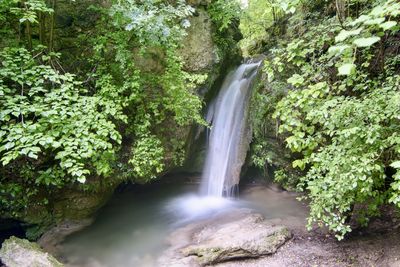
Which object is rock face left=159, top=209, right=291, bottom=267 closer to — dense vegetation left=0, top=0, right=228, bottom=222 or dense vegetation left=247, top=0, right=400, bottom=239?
dense vegetation left=247, top=0, right=400, bottom=239

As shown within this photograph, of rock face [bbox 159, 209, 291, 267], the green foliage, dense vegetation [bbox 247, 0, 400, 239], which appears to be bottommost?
rock face [bbox 159, 209, 291, 267]

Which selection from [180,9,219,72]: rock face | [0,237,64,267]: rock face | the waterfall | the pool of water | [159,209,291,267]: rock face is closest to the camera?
[0,237,64,267]: rock face

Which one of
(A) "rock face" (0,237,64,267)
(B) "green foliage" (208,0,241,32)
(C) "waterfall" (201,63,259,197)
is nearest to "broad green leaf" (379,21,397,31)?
(A) "rock face" (0,237,64,267)

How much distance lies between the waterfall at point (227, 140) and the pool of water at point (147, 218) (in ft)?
1.49

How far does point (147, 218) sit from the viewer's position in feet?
22.1

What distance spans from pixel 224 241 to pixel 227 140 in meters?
3.34

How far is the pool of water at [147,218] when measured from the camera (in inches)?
210

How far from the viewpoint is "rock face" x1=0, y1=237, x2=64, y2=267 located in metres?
4.27

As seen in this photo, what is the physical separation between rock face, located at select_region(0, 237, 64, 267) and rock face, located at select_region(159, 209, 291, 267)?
1.74 m

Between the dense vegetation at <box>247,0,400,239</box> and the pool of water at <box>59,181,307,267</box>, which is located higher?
the dense vegetation at <box>247,0,400,239</box>

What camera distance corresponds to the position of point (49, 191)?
573 centimetres

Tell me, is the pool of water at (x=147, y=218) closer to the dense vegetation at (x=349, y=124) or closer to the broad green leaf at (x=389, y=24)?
the dense vegetation at (x=349, y=124)

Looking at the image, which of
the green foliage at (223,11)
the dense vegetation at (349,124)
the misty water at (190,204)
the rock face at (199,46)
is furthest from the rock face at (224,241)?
the green foliage at (223,11)

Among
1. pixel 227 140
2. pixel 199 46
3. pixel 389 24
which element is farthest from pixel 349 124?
pixel 199 46
